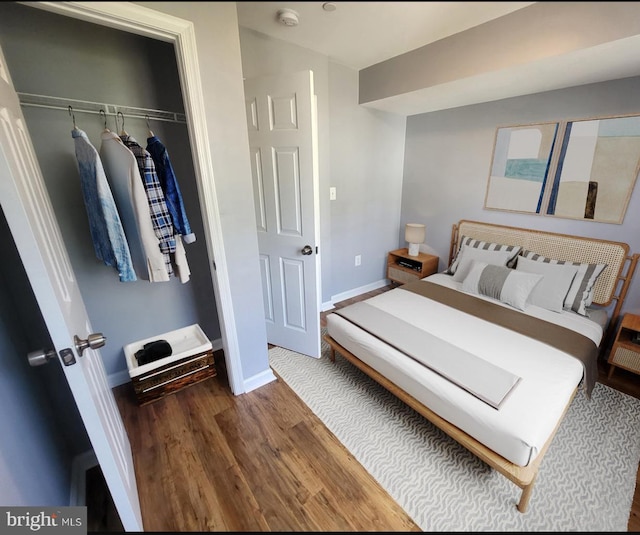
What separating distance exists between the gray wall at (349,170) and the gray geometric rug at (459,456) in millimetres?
1347

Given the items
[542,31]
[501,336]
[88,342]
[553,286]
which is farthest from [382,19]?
[553,286]

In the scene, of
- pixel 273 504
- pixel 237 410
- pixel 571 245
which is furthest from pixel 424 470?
pixel 571 245

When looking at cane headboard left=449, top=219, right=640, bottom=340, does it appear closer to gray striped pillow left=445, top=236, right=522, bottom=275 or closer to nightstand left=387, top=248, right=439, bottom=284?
gray striped pillow left=445, top=236, right=522, bottom=275

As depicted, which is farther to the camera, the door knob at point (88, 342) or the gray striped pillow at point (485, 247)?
the gray striped pillow at point (485, 247)

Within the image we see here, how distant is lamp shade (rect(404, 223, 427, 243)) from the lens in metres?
3.22

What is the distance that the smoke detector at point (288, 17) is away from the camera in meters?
0.35

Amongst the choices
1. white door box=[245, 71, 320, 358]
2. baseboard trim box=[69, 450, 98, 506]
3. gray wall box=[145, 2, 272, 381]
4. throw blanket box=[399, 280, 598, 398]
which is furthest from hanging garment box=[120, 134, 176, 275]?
throw blanket box=[399, 280, 598, 398]

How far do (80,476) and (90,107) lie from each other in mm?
1995

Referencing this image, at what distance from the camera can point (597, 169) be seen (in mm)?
2127

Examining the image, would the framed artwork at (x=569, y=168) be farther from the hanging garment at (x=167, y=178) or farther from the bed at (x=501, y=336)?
the hanging garment at (x=167, y=178)

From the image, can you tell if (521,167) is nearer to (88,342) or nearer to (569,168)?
(569,168)

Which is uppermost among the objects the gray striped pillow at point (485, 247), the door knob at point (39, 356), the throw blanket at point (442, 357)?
the door knob at point (39, 356)

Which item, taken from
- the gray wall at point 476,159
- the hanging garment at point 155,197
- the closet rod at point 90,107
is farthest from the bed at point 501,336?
the closet rod at point 90,107

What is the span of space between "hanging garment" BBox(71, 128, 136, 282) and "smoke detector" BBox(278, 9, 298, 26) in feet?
4.63
